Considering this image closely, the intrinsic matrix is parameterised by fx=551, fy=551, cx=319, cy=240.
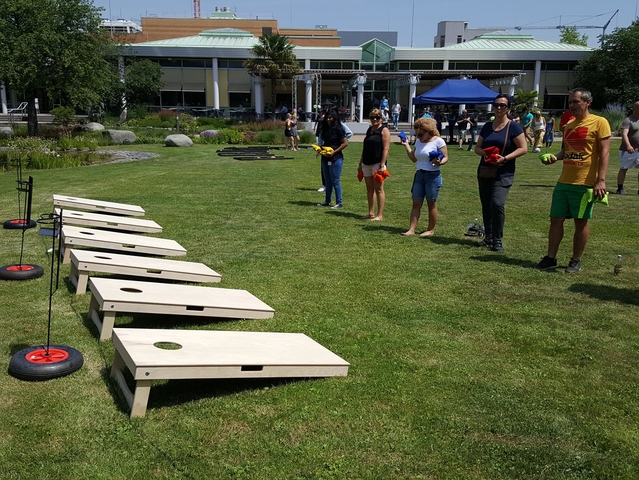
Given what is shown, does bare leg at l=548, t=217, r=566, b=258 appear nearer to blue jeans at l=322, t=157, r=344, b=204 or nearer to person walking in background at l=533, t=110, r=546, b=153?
blue jeans at l=322, t=157, r=344, b=204

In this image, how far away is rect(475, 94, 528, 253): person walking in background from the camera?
23.4ft

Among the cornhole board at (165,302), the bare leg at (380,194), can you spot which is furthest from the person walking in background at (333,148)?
the cornhole board at (165,302)

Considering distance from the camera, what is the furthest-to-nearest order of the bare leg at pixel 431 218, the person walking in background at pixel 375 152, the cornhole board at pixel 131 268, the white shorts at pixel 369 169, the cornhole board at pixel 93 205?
the white shorts at pixel 369 169 < the person walking in background at pixel 375 152 < the cornhole board at pixel 93 205 < the bare leg at pixel 431 218 < the cornhole board at pixel 131 268

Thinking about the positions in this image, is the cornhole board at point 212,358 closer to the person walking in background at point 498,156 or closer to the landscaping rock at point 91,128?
the person walking in background at point 498,156

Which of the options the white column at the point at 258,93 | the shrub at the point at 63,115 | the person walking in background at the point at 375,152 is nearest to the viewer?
the person walking in background at the point at 375,152

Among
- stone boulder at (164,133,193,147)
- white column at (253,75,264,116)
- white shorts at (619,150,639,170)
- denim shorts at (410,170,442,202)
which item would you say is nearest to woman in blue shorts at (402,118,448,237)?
denim shorts at (410,170,442,202)

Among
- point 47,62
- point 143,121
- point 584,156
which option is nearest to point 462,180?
point 584,156

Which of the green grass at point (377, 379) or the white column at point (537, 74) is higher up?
the white column at point (537, 74)

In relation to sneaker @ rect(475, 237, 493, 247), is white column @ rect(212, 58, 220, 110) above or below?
above

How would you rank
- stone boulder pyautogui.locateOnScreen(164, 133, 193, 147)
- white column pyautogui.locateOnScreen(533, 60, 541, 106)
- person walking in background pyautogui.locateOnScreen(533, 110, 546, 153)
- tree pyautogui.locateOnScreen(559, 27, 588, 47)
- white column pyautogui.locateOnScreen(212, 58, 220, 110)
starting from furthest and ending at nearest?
1. tree pyautogui.locateOnScreen(559, 27, 588, 47)
2. white column pyautogui.locateOnScreen(533, 60, 541, 106)
3. white column pyautogui.locateOnScreen(212, 58, 220, 110)
4. stone boulder pyautogui.locateOnScreen(164, 133, 193, 147)
5. person walking in background pyautogui.locateOnScreen(533, 110, 546, 153)

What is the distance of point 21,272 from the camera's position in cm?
597

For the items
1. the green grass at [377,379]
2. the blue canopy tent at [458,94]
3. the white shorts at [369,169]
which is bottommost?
the green grass at [377,379]

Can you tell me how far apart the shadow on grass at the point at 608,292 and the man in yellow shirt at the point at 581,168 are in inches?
22.2

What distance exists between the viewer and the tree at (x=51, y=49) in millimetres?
26484
